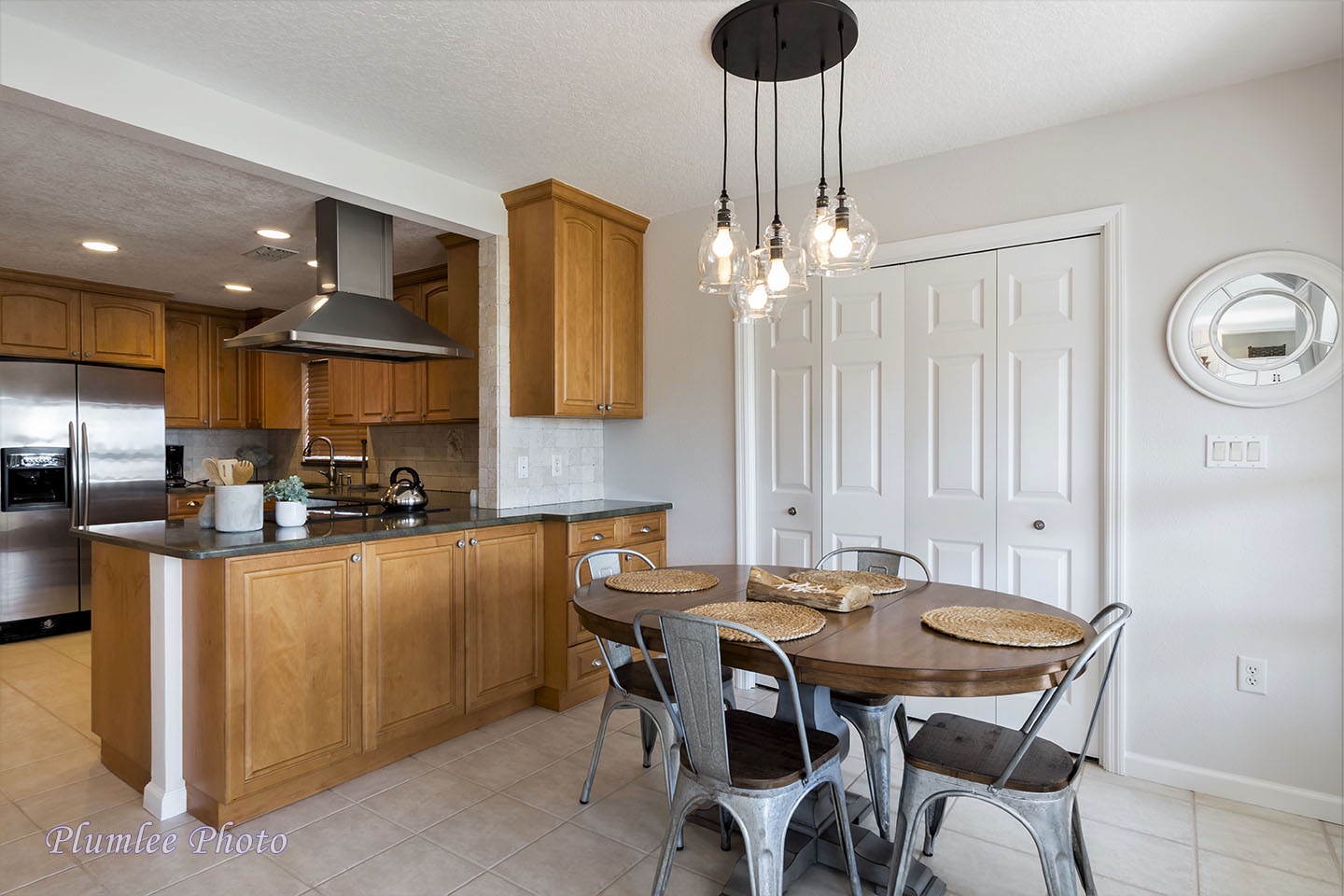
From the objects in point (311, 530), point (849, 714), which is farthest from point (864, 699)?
point (311, 530)

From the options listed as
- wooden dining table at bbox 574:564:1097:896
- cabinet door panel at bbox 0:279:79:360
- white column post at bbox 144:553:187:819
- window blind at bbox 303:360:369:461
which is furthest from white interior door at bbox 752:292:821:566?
cabinet door panel at bbox 0:279:79:360

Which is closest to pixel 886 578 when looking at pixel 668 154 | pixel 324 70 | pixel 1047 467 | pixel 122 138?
pixel 1047 467

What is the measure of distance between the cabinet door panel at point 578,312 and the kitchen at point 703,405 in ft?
0.77

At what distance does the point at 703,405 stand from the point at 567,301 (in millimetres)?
904

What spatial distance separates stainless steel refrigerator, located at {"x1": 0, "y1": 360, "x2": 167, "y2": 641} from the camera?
452cm

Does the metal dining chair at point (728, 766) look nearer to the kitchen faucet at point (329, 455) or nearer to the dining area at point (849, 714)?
the dining area at point (849, 714)

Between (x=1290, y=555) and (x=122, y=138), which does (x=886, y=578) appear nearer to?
(x=1290, y=555)

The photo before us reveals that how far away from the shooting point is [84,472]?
4754 millimetres

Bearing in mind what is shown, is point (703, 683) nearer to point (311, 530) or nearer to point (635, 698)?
point (635, 698)

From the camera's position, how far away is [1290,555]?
2.41 meters

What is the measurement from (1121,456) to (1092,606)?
607mm

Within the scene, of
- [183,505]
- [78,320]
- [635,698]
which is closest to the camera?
[635,698]

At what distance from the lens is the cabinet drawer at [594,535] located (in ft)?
11.1

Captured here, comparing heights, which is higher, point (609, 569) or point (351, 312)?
point (351, 312)
